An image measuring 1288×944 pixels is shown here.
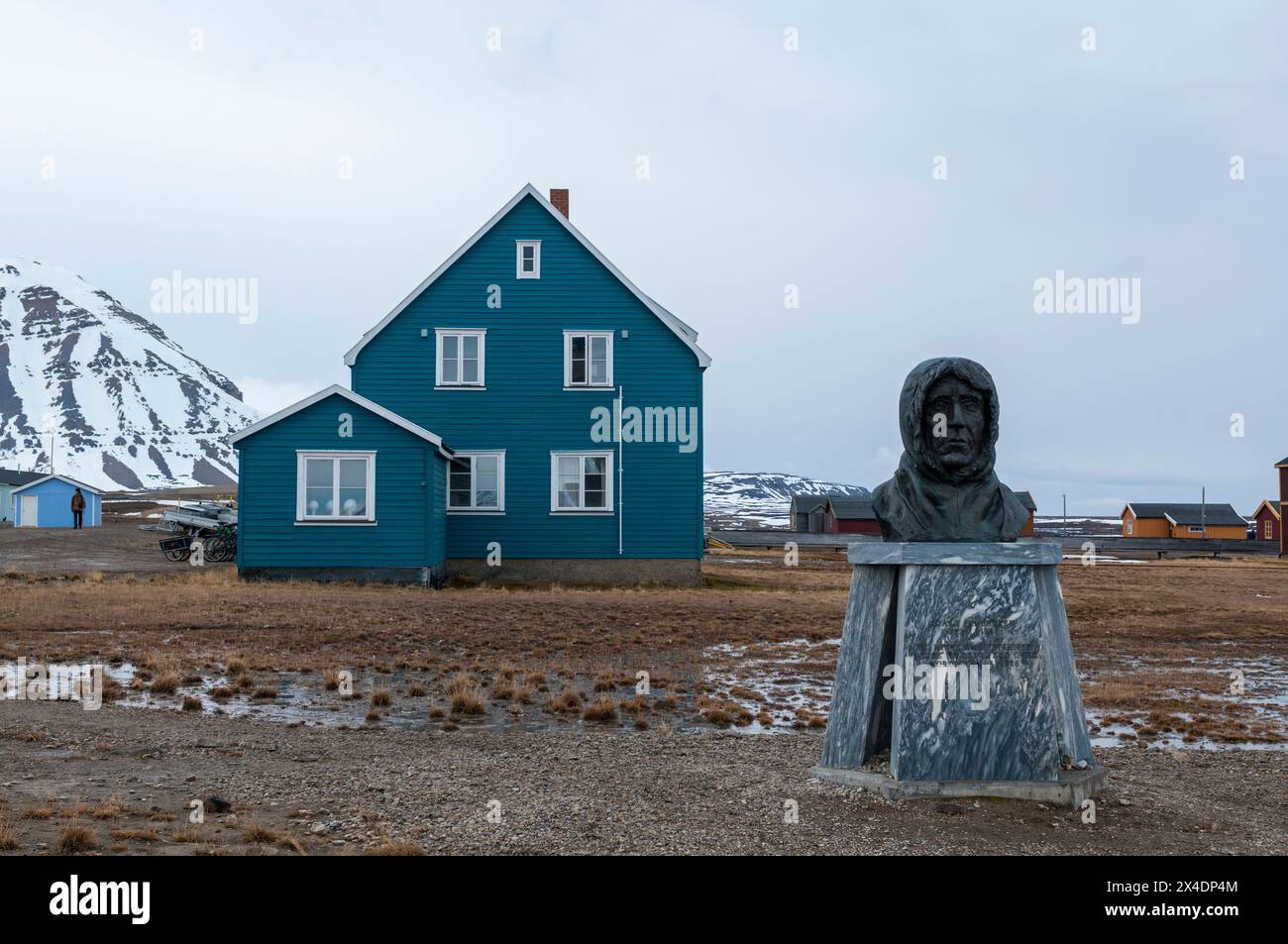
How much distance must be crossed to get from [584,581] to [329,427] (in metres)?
7.33

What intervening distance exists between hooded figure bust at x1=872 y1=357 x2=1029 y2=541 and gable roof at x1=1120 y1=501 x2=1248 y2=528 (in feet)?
295

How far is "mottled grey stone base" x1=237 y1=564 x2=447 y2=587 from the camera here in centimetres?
2481

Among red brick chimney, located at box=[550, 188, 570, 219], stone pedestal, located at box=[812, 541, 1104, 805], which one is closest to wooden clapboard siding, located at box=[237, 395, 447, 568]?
red brick chimney, located at box=[550, 188, 570, 219]

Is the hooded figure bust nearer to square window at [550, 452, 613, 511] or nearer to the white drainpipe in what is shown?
the white drainpipe

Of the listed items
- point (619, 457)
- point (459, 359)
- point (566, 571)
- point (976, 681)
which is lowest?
point (566, 571)

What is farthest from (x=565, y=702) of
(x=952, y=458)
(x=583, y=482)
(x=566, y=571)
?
(x=583, y=482)

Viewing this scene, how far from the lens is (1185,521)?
89125 millimetres

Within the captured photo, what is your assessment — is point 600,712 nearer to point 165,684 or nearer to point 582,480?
point 165,684

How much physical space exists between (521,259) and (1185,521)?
252 feet

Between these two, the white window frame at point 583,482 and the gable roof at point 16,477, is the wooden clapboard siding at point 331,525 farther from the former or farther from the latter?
the gable roof at point 16,477

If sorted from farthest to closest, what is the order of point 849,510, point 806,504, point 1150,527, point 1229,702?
point 806,504
point 1150,527
point 849,510
point 1229,702
